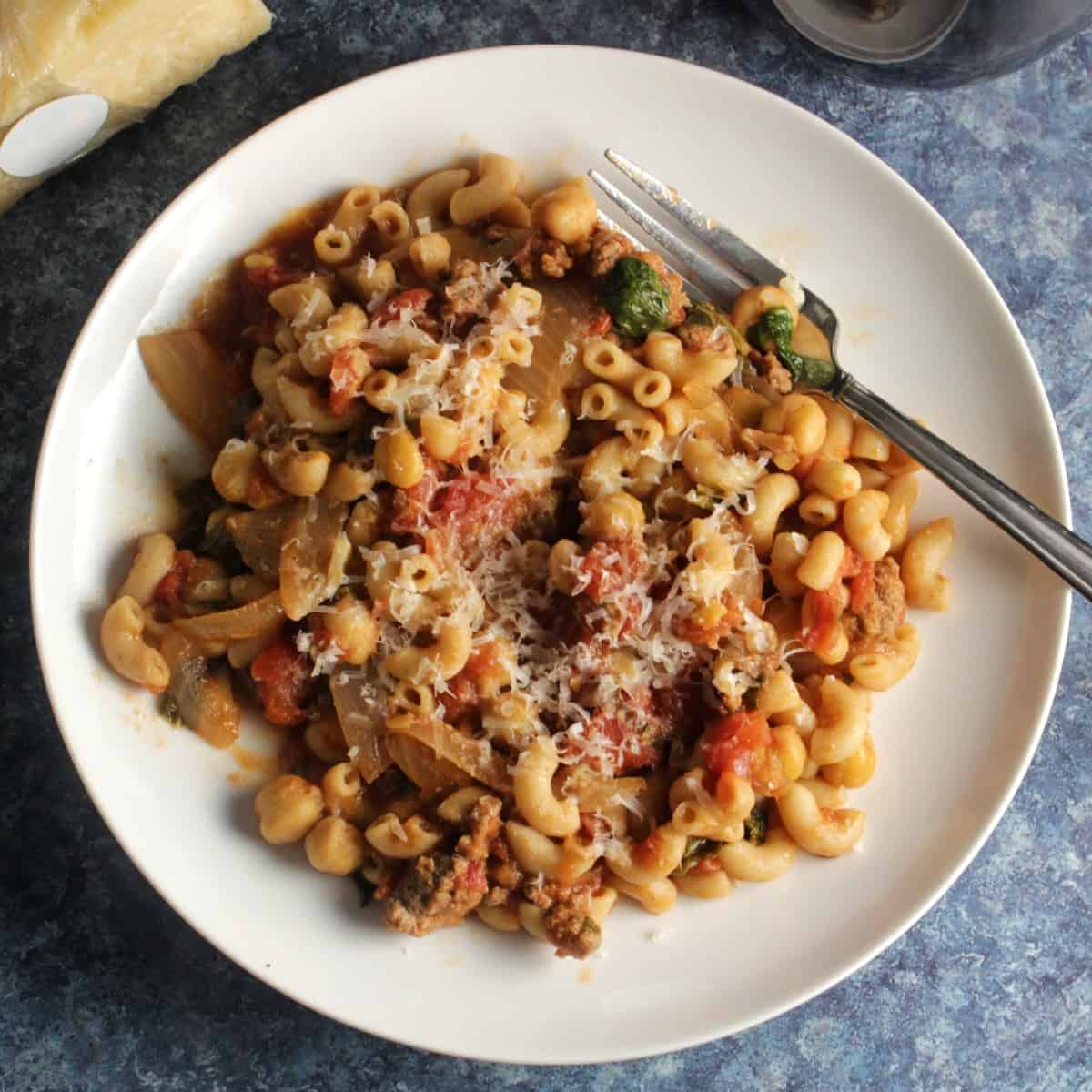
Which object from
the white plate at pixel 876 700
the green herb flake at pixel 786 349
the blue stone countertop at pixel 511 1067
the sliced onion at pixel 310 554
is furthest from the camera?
the blue stone countertop at pixel 511 1067

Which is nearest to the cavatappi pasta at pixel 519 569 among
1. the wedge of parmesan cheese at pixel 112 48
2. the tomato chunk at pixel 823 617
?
the tomato chunk at pixel 823 617

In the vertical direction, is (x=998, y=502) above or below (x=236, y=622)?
below

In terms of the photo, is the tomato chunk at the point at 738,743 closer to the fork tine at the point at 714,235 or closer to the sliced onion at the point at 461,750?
the sliced onion at the point at 461,750

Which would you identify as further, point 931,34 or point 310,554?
point 931,34

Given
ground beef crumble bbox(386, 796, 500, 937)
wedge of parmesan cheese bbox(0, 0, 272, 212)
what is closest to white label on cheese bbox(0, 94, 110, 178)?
wedge of parmesan cheese bbox(0, 0, 272, 212)

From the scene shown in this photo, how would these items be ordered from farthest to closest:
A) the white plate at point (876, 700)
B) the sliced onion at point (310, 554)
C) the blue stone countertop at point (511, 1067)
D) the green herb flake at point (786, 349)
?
the blue stone countertop at point (511, 1067) < the green herb flake at point (786, 349) < the white plate at point (876, 700) < the sliced onion at point (310, 554)

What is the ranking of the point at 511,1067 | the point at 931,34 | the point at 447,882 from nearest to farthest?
the point at 447,882
the point at 931,34
the point at 511,1067

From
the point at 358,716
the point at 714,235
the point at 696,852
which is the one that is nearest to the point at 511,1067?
the point at 696,852

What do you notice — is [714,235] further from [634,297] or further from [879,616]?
[879,616]
